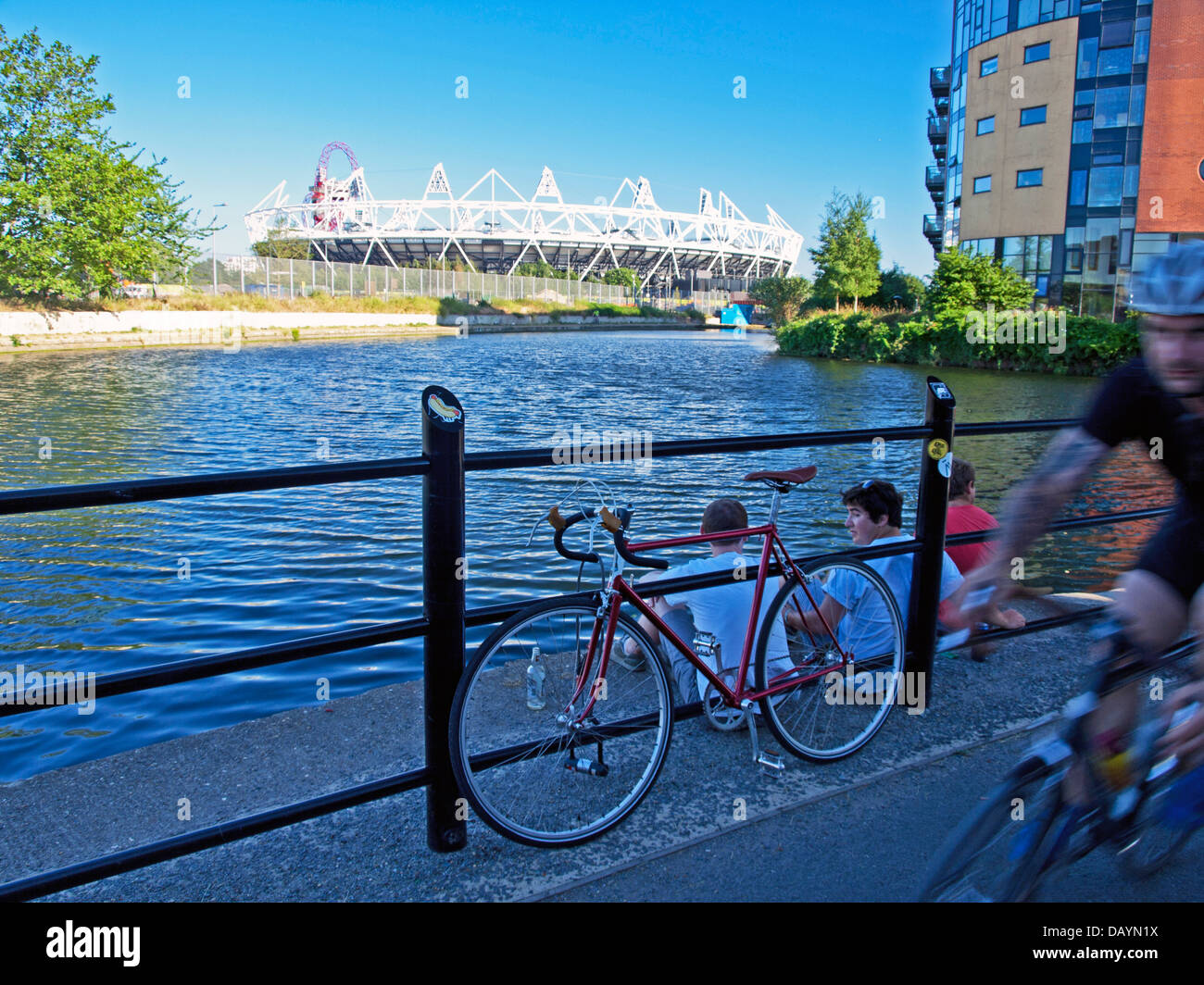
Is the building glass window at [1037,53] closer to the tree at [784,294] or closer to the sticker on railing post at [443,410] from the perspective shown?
the tree at [784,294]

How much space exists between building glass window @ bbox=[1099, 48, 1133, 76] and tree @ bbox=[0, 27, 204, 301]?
45714 mm

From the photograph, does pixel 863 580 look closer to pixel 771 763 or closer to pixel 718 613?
pixel 718 613

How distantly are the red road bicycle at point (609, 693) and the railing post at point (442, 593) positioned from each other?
9 cm

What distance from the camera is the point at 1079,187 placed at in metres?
45.0

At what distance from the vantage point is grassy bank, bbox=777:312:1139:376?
3806cm

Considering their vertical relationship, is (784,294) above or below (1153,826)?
above

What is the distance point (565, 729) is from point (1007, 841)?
1347mm

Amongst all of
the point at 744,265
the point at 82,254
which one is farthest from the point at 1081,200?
the point at 744,265

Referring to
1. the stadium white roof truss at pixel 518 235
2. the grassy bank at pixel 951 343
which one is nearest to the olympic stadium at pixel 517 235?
the stadium white roof truss at pixel 518 235

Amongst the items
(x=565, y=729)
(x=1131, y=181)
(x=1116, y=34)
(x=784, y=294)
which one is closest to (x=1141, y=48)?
(x=1116, y=34)

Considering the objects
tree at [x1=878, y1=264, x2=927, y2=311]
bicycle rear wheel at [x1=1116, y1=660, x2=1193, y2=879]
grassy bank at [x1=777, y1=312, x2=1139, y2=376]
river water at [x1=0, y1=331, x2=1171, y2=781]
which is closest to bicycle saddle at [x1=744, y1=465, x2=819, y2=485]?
bicycle rear wheel at [x1=1116, y1=660, x2=1193, y2=879]

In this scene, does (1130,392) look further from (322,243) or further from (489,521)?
(322,243)

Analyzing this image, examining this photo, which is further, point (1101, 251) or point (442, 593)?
point (1101, 251)
